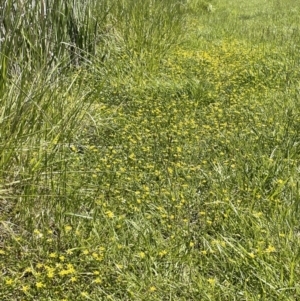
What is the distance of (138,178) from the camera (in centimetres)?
258

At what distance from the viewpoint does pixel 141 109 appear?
364cm

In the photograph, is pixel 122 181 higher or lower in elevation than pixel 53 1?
lower

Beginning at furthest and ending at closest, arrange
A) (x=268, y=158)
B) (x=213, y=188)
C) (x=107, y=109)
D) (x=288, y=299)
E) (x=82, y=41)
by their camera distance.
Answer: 1. (x=82, y=41)
2. (x=107, y=109)
3. (x=268, y=158)
4. (x=213, y=188)
5. (x=288, y=299)

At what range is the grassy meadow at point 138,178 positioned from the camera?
1843mm

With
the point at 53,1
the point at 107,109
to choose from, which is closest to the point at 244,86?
the point at 107,109

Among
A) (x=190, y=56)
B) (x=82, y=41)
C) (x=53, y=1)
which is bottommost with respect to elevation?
(x=190, y=56)

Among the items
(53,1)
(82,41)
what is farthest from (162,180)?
(82,41)

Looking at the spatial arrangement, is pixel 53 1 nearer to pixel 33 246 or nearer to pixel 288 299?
pixel 33 246

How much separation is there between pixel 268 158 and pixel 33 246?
147 cm

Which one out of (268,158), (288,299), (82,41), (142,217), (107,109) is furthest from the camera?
(82,41)

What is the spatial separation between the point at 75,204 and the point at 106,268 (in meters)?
0.47

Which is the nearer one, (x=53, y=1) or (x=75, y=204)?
(x=75, y=204)

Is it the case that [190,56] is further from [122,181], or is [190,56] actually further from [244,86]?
[122,181]

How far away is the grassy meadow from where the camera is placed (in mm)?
1843
